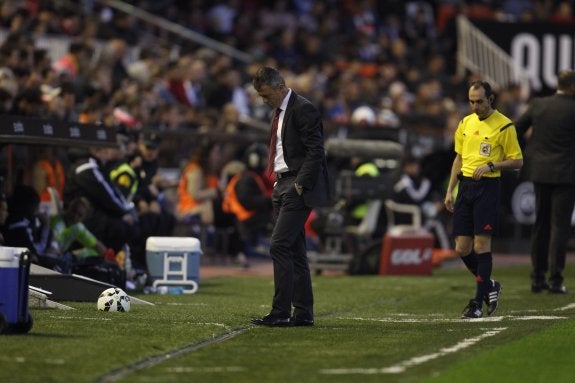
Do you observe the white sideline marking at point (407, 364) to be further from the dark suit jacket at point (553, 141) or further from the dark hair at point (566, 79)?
the dark hair at point (566, 79)

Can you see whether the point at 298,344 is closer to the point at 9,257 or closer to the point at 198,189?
the point at 9,257

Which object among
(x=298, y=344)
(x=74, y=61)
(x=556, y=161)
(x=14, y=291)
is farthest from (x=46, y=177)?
(x=298, y=344)

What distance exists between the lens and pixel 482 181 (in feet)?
44.3

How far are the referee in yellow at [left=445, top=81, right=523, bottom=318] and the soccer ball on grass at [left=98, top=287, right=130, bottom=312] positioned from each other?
116 inches

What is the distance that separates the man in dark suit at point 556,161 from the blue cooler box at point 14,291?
723 centimetres

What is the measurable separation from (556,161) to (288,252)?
5.17 metres

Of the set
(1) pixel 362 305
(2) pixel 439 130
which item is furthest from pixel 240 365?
(2) pixel 439 130

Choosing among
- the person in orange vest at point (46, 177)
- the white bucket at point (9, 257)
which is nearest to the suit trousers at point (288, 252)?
the white bucket at point (9, 257)

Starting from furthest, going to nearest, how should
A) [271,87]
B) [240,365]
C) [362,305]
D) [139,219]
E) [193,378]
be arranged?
1. [139,219]
2. [362,305]
3. [271,87]
4. [240,365]
5. [193,378]

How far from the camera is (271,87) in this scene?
12.3 metres

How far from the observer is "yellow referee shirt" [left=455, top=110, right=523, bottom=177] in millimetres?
13562

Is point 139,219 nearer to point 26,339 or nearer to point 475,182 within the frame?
point 475,182

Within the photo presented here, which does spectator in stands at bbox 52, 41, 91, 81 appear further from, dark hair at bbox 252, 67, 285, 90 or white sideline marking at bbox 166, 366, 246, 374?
white sideline marking at bbox 166, 366, 246, 374

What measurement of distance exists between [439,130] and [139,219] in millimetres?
11847
